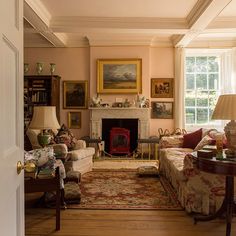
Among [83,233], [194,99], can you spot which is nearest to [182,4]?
[194,99]

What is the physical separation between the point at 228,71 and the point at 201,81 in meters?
0.71

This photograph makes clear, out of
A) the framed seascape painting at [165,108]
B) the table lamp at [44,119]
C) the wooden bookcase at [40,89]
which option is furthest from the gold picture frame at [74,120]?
the table lamp at [44,119]

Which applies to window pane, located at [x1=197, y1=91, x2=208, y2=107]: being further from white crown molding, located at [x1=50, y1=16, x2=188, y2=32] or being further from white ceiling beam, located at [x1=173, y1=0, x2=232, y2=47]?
white crown molding, located at [x1=50, y1=16, x2=188, y2=32]

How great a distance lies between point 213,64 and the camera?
8.27m

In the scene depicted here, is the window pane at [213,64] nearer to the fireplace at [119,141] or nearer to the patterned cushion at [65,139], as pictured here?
the fireplace at [119,141]

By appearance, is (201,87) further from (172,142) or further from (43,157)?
(43,157)

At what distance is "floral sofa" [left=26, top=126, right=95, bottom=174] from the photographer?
196 inches

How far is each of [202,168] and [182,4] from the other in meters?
3.29

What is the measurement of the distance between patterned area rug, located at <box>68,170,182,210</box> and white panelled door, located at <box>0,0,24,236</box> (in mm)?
2626

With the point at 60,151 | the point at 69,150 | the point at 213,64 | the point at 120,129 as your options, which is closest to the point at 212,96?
the point at 213,64

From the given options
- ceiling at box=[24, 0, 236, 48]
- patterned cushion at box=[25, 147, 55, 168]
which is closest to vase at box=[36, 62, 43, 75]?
ceiling at box=[24, 0, 236, 48]

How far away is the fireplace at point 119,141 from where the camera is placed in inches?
311

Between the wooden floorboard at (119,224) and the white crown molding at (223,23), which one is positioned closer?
the wooden floorboard at (119,224)

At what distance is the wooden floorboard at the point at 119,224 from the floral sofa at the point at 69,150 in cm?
132
